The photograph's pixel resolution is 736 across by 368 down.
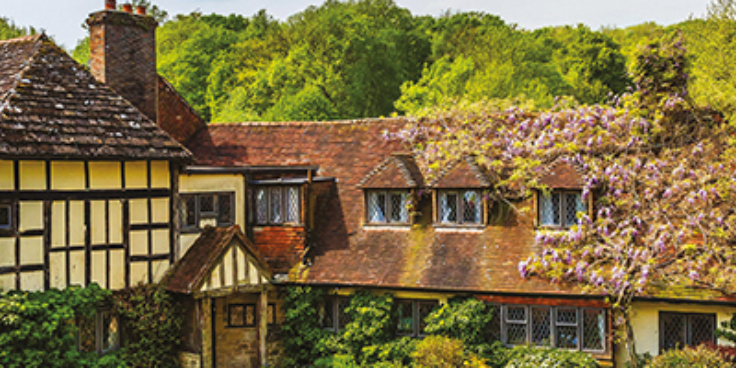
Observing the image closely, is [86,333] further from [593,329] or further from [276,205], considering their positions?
[593,329]

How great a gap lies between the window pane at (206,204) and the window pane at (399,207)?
4.24 m

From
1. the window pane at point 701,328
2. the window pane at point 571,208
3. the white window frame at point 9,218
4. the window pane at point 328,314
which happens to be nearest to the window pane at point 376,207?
the window pane at point 328,314

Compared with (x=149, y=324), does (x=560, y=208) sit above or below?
above

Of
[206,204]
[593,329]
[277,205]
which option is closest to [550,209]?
[593,329]

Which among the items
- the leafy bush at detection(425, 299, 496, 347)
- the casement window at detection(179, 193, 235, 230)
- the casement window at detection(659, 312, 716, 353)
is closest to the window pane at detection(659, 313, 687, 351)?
the casement window at detection(659, 312, 716, 353)

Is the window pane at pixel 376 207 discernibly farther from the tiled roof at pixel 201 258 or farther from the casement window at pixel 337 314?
the tiled roof at pixel 201 258

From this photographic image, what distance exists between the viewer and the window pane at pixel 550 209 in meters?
15.6

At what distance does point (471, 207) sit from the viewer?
644 inches

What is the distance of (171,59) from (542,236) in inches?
1323

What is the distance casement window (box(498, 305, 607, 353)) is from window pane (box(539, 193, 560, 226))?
78.2 inches

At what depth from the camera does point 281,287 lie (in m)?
16.6

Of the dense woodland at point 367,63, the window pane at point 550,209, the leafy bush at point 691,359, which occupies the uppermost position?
the dense woodland at point 367,63

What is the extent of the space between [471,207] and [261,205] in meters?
5.04

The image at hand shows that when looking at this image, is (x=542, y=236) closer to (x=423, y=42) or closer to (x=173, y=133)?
(x=173, y=133)
